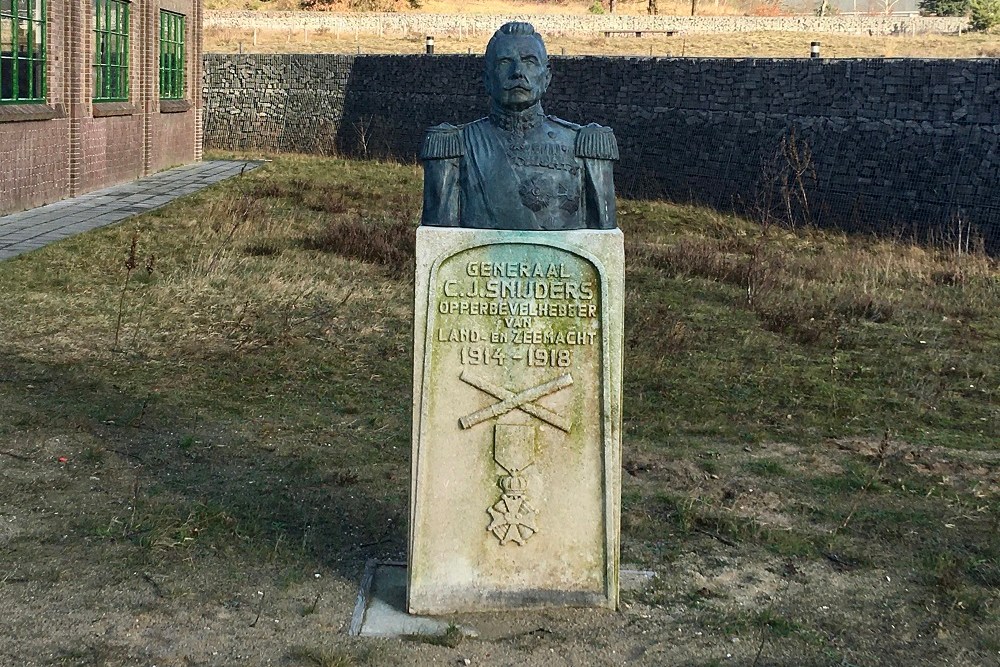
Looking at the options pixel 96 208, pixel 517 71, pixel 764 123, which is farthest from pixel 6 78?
pixel 517 71

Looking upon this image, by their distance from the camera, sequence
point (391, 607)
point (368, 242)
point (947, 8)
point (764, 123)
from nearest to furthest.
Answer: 1. point (391, 607)
2. point (368, 242)
3. point (764, 123)
4. point (947, 8)

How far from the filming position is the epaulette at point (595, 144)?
4.65m

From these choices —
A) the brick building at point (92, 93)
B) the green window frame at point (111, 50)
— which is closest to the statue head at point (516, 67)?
the brick building at point (92, 93)

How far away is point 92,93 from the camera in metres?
18.3

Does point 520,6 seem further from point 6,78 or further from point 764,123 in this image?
point 6,78

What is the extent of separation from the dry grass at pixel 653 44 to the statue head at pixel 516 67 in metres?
35.0

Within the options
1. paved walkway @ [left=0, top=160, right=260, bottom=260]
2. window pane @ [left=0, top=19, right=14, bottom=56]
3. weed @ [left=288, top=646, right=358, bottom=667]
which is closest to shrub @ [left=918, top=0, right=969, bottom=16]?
paved walkway @ [left=0, top=160, right=260, bottom=260]

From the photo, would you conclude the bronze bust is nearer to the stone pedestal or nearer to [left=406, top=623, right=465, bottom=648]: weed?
the stone pedestal

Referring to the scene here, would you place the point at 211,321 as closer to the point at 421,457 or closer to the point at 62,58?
the point at 421,457

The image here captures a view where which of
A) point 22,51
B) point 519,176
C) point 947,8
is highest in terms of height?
point 947,8

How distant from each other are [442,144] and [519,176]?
30 cm

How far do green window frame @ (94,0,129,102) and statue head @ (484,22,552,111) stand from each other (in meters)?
15.4

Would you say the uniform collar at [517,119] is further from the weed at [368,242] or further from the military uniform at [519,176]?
the weed at [368,242]

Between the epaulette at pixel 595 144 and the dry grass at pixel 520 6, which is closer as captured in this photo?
the epaulette at pixel 595 144
